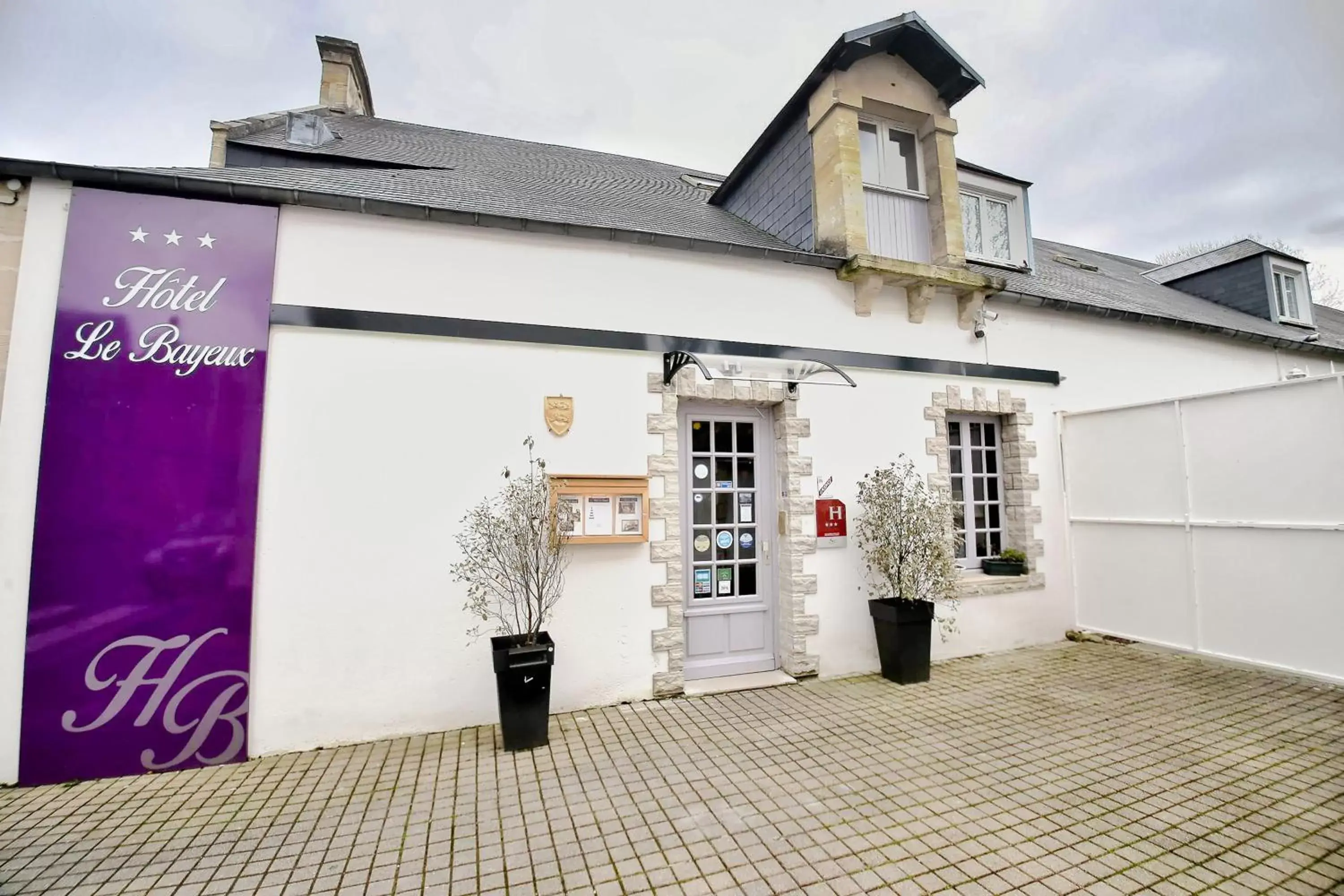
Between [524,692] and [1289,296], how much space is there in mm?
15026

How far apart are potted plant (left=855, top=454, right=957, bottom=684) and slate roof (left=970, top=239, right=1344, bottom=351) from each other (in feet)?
9.16

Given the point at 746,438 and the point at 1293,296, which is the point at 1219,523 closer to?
the point at 746,438

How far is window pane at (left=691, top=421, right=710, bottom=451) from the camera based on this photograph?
527cm

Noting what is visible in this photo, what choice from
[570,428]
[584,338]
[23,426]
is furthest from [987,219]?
[23,426]

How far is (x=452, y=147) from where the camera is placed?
8125 millimetres

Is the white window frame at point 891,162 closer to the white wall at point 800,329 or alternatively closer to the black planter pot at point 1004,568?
the white wall at point 800,329

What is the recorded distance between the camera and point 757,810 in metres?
3.03

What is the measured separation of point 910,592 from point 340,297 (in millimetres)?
5257

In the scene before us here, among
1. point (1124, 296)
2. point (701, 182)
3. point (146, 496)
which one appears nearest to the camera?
point (146, 496)

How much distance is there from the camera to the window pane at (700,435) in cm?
527

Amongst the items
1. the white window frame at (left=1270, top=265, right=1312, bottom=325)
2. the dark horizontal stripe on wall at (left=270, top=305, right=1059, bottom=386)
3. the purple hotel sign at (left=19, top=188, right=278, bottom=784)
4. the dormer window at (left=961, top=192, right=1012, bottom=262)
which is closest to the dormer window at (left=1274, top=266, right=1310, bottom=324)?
the white window frame at (left=1270, top=265, right=1312, bottom=325)

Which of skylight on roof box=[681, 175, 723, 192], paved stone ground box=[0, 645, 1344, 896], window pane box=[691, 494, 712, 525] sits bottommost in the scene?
paved stone ground box=[0, 645, 1344, 896]

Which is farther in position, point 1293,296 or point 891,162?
point 1293,296

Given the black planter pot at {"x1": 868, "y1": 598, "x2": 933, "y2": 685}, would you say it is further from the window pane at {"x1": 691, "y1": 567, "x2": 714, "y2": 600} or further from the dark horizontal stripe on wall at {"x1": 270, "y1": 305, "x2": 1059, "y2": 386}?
the dark horizontal stripe on wall at {"x1": 270, "y1": 305, "x2": 1059, "y2": 386}
